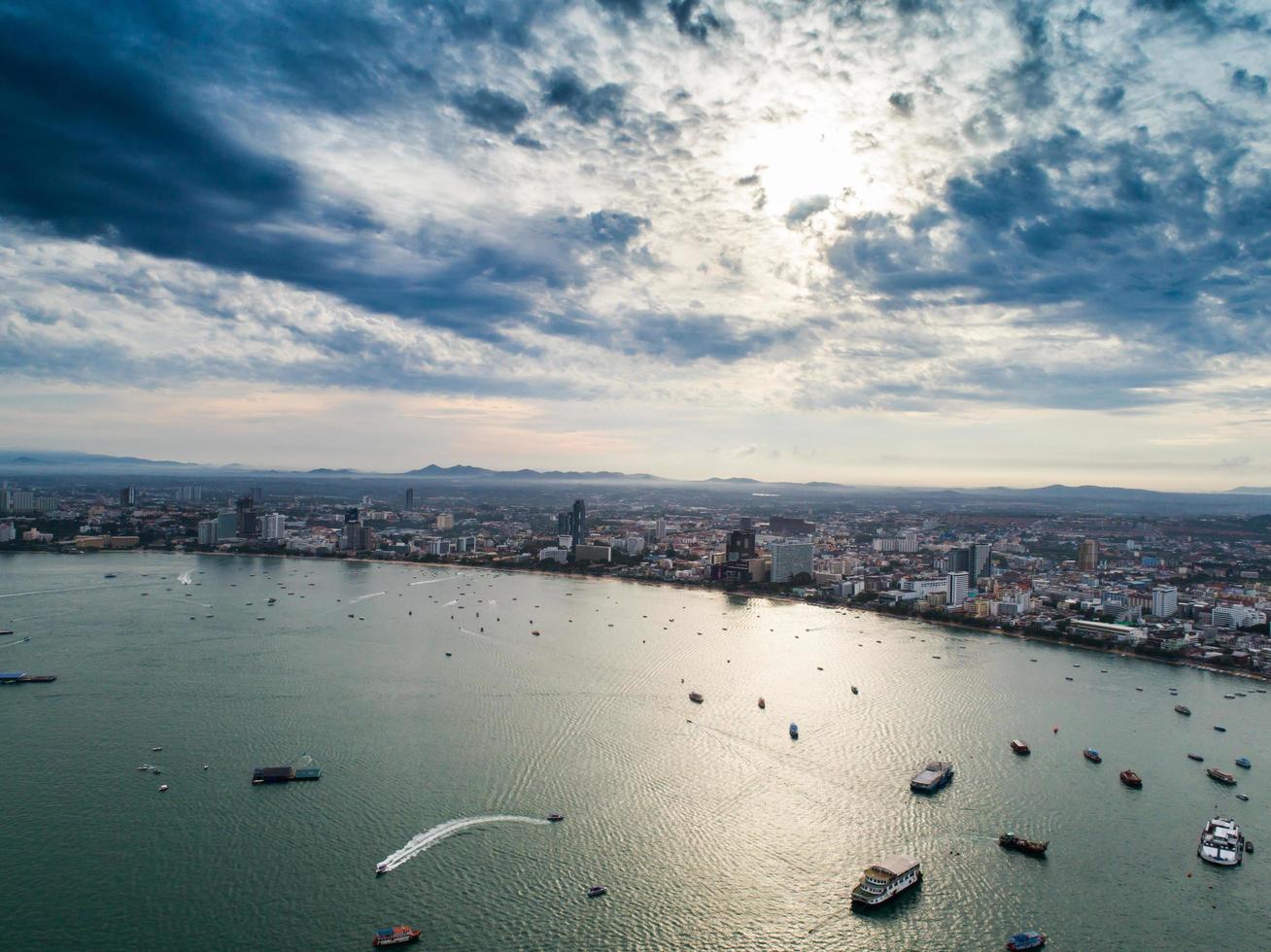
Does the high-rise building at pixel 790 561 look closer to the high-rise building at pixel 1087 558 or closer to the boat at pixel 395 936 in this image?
the high-rise building at pixel 1087 558

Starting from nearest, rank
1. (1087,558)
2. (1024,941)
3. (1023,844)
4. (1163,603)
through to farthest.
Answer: (1024,941)
(1023,844)
(1163,603)
(1087,558)

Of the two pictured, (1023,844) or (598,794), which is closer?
(1023,844)

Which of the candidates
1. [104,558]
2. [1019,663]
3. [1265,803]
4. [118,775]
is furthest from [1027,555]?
[104,558]

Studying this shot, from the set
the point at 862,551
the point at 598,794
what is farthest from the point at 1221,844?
the point at 862,551

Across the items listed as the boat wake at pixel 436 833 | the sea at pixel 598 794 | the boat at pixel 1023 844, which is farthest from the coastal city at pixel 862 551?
the boat wake at pixel 436 833

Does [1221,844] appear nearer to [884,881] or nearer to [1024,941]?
[1024,941]
